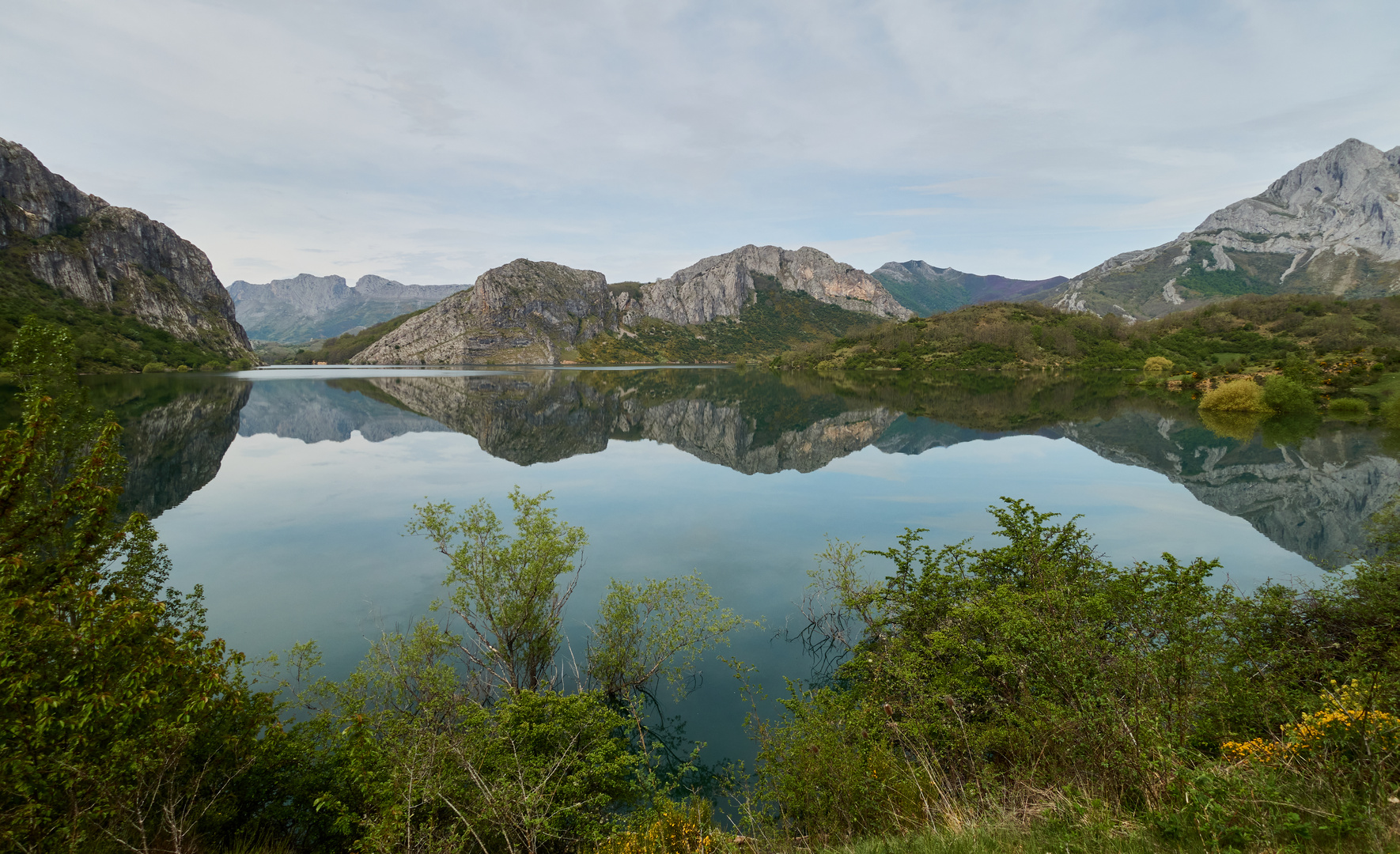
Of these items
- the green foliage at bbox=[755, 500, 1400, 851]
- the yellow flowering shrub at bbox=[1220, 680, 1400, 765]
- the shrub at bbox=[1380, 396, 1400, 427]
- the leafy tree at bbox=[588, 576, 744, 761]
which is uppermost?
the shrub at bbox=[1380, 396, 1400, 427]

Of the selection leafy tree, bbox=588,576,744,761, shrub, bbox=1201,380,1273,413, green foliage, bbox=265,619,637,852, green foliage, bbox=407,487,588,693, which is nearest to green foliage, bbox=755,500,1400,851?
leafy tree, bbox=588,576,744,761

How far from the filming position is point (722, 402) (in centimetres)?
12388

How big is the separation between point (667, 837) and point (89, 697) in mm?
10455

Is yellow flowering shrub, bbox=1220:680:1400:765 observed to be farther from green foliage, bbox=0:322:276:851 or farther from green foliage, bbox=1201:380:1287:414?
green foliage, bbox=1201:380:1287:414

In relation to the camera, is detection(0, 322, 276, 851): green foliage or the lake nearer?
detection(0, 322, 276, 851): green foliage

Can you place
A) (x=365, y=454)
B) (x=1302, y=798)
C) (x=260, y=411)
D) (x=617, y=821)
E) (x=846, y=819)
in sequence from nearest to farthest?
(x=1302, y=798) < (x=846, y=819) < (x=617, y=821) < (x=365, y=454) < (x=260, y=411)

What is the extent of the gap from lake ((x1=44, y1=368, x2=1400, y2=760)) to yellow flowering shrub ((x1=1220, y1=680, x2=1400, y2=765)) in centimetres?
1250

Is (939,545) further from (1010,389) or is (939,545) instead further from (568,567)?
(1010,389)

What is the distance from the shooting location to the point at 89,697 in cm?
819

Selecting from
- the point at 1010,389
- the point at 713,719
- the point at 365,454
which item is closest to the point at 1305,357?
the point at 1010,389

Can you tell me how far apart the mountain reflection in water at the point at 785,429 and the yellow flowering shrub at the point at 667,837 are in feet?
134

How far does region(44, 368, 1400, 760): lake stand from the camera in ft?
87.9

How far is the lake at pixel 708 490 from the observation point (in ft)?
87.9

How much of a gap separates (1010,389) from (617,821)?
164192 millimetres
